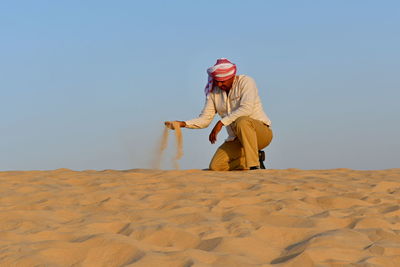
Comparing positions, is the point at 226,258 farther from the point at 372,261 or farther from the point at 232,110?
the point at 232,110

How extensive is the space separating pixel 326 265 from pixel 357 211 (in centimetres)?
148

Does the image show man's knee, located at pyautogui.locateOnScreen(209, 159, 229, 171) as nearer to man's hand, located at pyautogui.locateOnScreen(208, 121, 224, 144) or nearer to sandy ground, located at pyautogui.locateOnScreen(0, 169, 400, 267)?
man's hand, located at pyautogui.locateOnScreen(208, 121, 224, 144)

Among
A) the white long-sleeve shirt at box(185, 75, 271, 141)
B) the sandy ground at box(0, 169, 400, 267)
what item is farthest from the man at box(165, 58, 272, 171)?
the sandy ground at box(0, 169, 400, 267)

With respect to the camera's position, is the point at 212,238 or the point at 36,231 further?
the point at 36,231

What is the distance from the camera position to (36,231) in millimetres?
3211

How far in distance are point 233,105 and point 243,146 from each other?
0.57 m

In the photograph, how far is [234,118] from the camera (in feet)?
20.3

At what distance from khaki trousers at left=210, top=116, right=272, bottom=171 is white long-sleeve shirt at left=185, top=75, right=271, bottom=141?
0.32 feet

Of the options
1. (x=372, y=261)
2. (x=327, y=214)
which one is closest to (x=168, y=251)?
(x=372, y=261)

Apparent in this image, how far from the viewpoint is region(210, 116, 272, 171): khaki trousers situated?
245 inches

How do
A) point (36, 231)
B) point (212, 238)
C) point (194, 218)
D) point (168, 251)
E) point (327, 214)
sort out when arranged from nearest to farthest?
1. point (168, 251)
2. point (212, 238)
3. point (36, 231)
4. point (194, 218)
5. point (327, 214)

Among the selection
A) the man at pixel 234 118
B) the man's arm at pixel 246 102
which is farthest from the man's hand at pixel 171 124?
the man's arm at pixel 246 102

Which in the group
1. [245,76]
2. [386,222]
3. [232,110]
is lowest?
[386,222]

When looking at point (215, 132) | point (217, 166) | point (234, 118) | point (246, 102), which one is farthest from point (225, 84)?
point (217, 166)
